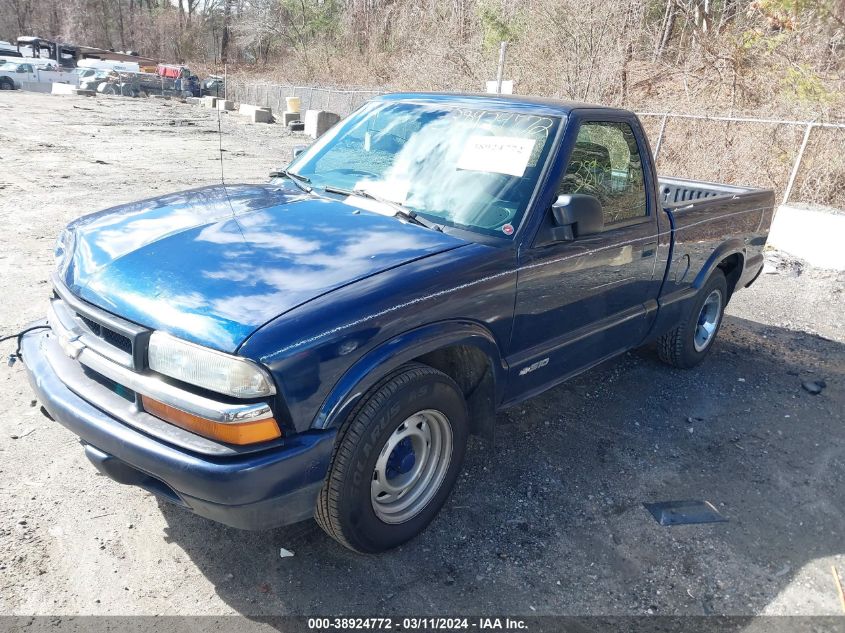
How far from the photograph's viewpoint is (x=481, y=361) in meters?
2.99

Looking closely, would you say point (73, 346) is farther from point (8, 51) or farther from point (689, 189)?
point (8, 51)

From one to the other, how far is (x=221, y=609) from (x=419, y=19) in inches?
1318

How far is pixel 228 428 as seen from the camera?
7.10 feet

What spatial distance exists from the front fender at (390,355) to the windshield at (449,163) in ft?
1.87

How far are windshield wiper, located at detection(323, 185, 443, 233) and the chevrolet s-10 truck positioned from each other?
0.05 ft

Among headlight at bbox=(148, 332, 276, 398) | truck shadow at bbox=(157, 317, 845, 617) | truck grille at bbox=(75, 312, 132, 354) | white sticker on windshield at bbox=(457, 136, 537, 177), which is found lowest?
truck shadow at bbox=(157, 317, 845, 617)

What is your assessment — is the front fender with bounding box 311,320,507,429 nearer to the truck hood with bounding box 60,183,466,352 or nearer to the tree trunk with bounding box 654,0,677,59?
the truck hood with bounding box 60,183,466,352

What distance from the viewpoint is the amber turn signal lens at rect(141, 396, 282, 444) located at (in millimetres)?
2164

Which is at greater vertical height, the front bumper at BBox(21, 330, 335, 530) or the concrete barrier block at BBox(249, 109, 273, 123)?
the front bumper at BBox(21, 330, 335, 530)

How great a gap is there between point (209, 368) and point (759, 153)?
1114cm

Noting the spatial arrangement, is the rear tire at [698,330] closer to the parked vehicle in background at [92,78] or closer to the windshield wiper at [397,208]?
the windshield wiper at [397,208]

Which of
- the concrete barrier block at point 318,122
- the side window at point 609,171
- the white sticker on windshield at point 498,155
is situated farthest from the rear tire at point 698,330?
the concrete barrier block at point 318,122

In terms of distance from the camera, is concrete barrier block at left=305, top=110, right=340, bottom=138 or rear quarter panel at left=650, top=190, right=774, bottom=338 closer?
rear quarter panel at left=650, top=190, right=774, bottom=338

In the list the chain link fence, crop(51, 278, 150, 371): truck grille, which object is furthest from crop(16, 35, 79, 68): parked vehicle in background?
crop(51, 278, 150, 371): truck grille
